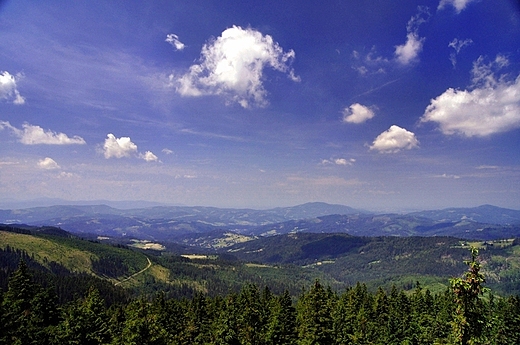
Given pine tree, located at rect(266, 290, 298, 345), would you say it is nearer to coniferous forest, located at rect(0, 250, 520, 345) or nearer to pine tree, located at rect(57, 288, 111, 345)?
coniferous forest, located at rect(0, 250, 520, 345)

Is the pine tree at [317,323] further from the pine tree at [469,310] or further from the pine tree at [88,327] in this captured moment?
the pine tree at [88,327]

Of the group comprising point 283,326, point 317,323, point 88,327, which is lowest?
point 283,326

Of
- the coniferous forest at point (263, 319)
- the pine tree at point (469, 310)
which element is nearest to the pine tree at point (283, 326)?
the coniferous forest at point (263, 319)

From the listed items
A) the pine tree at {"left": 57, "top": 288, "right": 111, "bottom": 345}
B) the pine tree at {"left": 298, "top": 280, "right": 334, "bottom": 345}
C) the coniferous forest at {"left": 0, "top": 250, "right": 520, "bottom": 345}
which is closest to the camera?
the coniferous forest at {"left": 0, "top": 250, "right": 520, "bottom": 345}

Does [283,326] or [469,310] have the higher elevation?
[469,310]

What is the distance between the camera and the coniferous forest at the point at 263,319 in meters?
26.0

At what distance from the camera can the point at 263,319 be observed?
181ft

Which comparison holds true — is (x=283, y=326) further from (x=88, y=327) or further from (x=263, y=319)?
(x=88, y=327)

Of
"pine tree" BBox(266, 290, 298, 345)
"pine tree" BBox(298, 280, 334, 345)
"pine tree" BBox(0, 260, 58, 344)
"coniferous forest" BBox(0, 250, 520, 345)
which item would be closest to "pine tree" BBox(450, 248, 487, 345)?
"coniferous forest" BBox(0, 250, 520, 345)

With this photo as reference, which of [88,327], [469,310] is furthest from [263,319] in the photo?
[469,310]

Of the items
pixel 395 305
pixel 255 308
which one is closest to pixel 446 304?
Answer: pixel 395 305

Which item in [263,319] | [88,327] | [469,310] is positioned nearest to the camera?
[469,310]

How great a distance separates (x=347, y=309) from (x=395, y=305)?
13208mm

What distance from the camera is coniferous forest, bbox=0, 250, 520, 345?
26.0 metres
